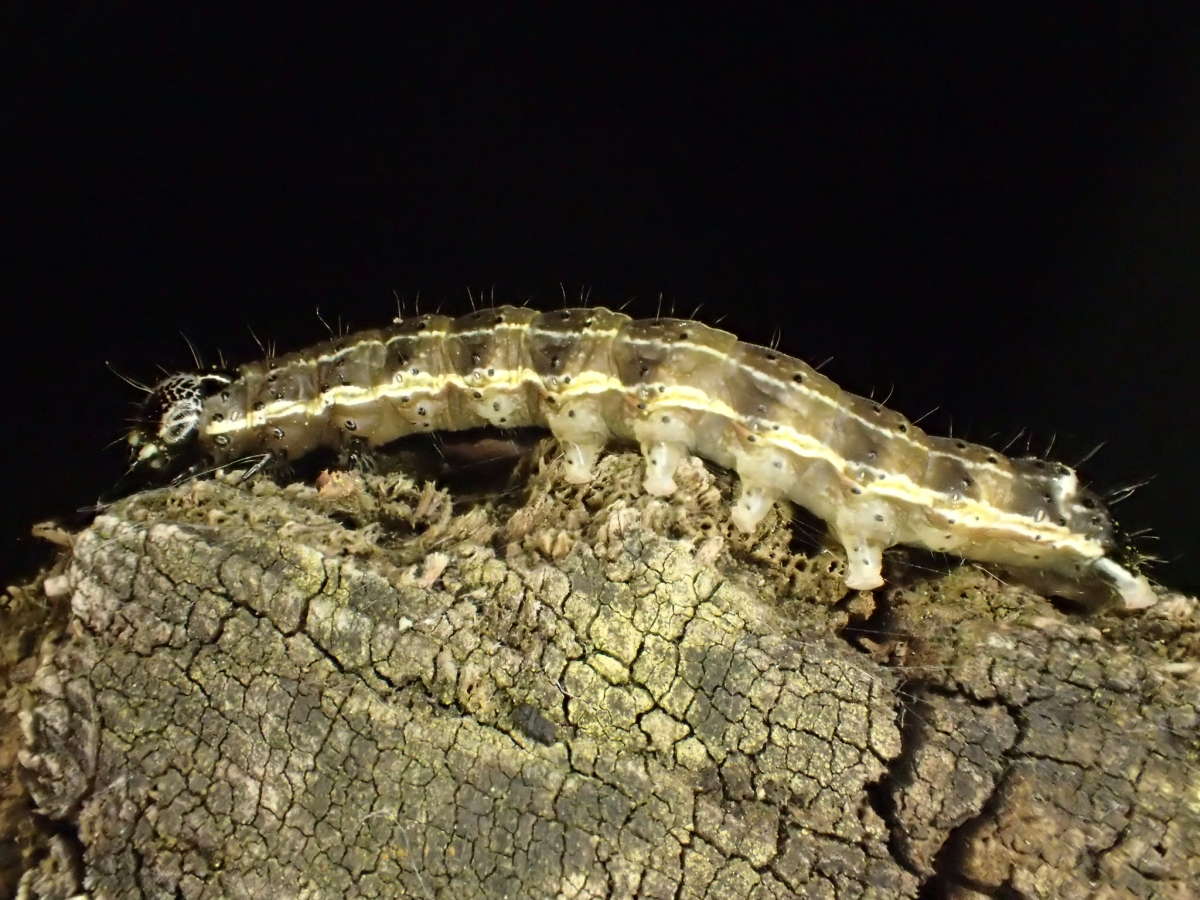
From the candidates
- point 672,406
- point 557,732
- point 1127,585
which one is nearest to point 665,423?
point 672,406

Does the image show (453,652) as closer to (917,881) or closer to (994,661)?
(917,881)

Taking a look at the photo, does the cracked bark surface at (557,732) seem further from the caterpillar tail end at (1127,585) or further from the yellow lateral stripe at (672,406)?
the yellow lateral stripe at (672,406)

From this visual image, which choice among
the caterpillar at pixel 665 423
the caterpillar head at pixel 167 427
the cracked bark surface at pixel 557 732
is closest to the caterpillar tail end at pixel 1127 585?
the caterpillar at pixel 665 423

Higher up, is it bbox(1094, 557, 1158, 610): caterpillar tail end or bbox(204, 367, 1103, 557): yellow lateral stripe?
bbox(204, 367, 1103, 557): yellow lateral stripe

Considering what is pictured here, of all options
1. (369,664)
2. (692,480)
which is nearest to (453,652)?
(369,664)

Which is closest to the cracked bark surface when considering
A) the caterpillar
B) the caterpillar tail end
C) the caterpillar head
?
the caterpillar tail end

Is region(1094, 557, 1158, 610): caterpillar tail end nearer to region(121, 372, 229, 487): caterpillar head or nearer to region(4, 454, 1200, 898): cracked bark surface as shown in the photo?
region(4, 454, 1200, 898): cracked bark surface
